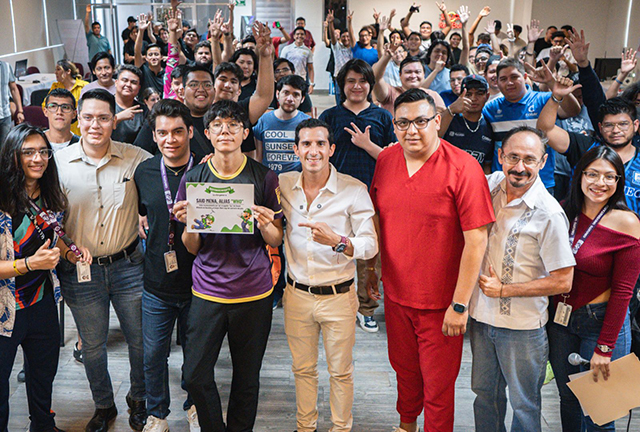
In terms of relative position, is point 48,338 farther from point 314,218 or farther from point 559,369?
point 559,369

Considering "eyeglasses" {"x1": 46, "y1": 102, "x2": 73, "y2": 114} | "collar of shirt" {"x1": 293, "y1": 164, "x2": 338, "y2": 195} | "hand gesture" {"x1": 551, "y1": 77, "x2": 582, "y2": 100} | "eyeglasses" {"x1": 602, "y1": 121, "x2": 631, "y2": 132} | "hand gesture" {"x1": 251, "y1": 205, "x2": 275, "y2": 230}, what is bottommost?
"hand gesture" {"x1": 251, "y1": 205, "x2": 275, "y2": 230}

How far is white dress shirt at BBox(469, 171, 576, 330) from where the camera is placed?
2148 mm

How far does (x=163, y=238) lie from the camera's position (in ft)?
8.43

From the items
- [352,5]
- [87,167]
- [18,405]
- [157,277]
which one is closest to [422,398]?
[157,277]

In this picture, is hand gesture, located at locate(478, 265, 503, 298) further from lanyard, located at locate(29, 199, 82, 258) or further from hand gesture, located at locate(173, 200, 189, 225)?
lanyard, located at locate(29, 199, 82, 258)

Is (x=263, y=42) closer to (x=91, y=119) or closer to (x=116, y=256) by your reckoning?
(x=91, y=119)

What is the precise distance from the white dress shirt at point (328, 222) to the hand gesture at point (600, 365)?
1.04 metres

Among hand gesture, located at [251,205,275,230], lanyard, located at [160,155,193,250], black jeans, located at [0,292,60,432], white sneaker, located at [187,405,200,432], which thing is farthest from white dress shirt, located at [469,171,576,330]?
black jeans, located at [0,292,60,432]

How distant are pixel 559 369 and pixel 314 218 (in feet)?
4.37

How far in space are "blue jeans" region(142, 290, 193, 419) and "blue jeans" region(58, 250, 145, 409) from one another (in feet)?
0.32

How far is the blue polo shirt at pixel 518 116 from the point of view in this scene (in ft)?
12.0

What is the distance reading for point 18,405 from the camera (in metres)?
3.10

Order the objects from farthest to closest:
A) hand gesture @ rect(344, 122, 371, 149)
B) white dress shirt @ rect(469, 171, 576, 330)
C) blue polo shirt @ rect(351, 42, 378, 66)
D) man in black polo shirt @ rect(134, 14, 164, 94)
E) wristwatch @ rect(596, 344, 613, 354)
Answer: blue polo shirt @ rect(351, 42, 378, 66) < man in black polo shirt @ rect(134, 14, 164, 94) < hand gesture @ rect(344, 122, 371, 149) < wristwatch @ rect(596, 344, 613, 354) < white dress shirt @ rect(469, 171, 576, 330)

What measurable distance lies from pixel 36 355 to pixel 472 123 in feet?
9.91
